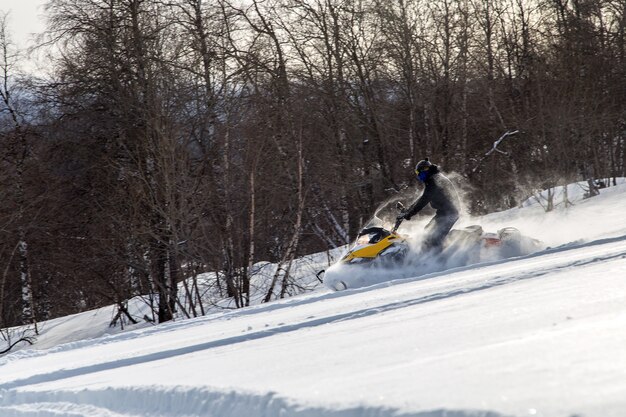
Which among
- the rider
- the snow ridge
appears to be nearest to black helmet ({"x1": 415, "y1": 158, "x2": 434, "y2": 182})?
the rider

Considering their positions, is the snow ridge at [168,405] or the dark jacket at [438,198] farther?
the dark jacket at [438,198]

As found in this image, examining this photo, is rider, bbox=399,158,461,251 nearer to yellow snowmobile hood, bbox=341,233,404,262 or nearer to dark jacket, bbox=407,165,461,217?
dark jacket, bbox=407,165,461,217

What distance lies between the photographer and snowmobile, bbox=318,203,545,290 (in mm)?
11938

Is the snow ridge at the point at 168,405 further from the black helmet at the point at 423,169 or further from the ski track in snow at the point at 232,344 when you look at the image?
the black helmet at the point at 423,169

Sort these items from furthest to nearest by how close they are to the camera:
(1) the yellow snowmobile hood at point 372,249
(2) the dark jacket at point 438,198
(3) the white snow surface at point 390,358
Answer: (2) the dark jacket at point 438,198 < (1) the yellow snowmobile hood at point 372,249 < (3) the white snow surface at point 390,358

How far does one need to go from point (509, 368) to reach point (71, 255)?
2262cm

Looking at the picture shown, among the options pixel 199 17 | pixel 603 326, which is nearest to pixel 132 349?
pixel 603 326

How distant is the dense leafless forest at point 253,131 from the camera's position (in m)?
18.2

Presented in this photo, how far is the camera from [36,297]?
99.4 ft

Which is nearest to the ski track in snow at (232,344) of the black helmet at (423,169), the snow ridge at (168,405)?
the snow ridge at (168,405)

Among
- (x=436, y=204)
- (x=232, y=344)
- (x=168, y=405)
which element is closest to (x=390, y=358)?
(x=168, y=405)

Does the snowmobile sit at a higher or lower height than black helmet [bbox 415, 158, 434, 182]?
lower

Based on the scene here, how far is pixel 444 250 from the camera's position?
39.8 feet

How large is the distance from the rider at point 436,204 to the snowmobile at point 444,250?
134 millimetres
